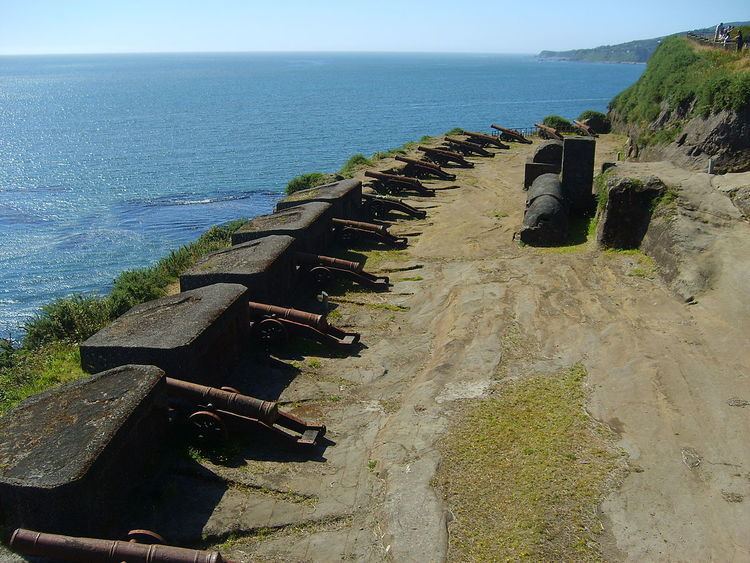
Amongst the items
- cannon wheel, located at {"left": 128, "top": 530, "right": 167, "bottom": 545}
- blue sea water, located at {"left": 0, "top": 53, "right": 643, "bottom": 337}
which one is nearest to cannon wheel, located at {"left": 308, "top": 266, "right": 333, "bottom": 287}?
cannon wheel, located at {"left": 128, "top": 530, "right": 167, "bottom": 545}

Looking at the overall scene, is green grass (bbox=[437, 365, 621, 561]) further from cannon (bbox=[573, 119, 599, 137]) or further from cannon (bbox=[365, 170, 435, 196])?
cannon (bbox=[573, 119, 599, 137])

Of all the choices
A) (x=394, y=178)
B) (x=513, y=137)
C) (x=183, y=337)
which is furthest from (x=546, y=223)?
(x=513, y=137)

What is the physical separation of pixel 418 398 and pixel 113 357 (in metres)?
4.20

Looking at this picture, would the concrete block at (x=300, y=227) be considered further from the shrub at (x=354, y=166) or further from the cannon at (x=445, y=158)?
the cannon at (x=445, y=158)

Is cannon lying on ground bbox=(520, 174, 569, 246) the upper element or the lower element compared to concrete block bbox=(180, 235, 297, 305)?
lower

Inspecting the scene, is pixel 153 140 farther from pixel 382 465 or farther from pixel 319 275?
pixel 382 465

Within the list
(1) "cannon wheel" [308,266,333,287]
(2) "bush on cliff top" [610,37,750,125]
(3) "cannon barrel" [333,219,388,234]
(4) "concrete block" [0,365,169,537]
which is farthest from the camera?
(2) "bush on cliff top" [610,37,750,125]

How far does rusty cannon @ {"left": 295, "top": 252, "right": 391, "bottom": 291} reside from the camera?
1477 centimetres

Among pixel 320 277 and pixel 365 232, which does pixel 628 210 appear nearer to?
pixel 365 232

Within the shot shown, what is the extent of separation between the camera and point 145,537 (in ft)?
22.0

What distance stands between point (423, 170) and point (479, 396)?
19.4 meters

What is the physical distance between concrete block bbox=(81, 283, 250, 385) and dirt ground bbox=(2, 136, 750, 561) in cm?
76

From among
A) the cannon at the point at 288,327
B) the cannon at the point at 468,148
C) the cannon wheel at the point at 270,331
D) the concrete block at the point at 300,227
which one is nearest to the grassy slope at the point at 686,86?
the cannon at the point at 468,148

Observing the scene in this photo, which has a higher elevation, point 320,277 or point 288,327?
point 288,327
